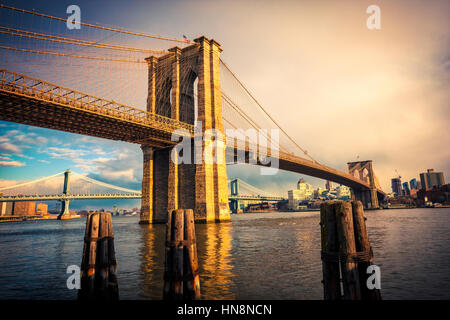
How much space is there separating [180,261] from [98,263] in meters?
2.02

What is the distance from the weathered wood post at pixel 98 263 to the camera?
5.89 metres

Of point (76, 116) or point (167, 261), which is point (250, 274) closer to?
point (167, 261)

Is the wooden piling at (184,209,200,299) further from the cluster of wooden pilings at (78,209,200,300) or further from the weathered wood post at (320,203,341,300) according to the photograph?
the weathered wood post at (320,203,341,300)

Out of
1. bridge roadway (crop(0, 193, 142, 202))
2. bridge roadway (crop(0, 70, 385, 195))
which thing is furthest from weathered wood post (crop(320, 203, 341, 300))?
bridge roadway (crop(0, 193, 142, 202))

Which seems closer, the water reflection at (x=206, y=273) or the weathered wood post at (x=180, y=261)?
the weathered wood post at (x=180, y=261)

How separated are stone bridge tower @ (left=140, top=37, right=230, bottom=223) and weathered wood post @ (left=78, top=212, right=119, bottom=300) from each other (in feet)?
93.9

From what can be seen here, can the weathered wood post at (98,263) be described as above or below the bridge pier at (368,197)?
below

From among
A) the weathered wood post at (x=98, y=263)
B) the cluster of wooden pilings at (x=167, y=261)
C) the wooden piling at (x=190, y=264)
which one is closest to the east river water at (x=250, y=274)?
the weathered wood post at (x=98, y=263)

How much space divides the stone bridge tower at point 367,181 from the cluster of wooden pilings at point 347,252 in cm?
10355

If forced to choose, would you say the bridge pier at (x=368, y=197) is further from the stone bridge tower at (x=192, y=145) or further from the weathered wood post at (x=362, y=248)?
the weathered wood post at (x=362, y=248)

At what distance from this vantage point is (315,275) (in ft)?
27.9

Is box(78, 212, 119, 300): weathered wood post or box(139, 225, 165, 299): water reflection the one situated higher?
box(78, 212, 119, 300): weathered wood post

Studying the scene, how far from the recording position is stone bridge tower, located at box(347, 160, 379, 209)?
317 feet
